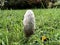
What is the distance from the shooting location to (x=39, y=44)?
10.5 feet

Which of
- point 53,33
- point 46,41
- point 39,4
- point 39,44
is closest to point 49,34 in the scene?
point 53,33

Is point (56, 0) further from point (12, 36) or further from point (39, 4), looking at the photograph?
point (12, 36)

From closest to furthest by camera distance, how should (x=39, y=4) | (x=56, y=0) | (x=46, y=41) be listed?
(x=46, y=41) < (x=39, y=4) < (x=56, y=0)

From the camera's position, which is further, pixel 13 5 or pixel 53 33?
pixel 13 5

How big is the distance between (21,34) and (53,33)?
0.55 meters

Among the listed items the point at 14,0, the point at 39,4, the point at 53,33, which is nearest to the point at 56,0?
the point at 39,4

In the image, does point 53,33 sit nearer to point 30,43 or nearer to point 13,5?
point 30,43

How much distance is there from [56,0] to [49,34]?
374 inches

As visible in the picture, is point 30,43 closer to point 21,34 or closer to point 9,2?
point 21,34

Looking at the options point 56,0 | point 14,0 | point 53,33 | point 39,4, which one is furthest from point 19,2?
point 53,33

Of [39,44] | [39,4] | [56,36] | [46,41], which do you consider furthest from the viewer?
[39,4]

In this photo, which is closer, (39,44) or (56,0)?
Result: (39,44)

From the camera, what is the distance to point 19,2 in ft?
41.1

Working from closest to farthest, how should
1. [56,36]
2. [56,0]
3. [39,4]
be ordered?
[56,36] < [39,4] < [56,0]
